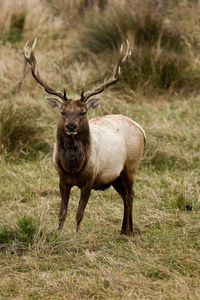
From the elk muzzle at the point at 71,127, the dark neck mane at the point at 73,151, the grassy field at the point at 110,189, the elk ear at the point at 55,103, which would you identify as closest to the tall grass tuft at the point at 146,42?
the grassy field at the point at 110,189

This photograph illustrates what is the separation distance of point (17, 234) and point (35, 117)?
394 cm

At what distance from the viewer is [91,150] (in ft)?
16.5

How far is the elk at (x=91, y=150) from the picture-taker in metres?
4.90

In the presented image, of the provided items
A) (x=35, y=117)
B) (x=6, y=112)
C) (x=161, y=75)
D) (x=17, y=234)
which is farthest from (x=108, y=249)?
(x=161, y=75)

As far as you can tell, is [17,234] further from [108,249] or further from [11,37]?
[11,37]

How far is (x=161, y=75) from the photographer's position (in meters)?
Result: 10.1

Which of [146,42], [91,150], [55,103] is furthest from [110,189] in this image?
[146,42]

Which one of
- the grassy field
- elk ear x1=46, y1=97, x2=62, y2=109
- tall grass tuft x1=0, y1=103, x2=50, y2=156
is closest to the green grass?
the grassy field

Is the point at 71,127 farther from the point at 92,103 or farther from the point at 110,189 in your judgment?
the point at 110,189

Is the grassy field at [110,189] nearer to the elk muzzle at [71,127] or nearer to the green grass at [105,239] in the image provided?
the green grass at [105,239]

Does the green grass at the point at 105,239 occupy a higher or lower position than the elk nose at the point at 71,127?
lower

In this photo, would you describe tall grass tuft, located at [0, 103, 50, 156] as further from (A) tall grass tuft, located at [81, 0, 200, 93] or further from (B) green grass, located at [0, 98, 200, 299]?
(A) tall grass tuft, located at [81, 0, 200, 93]

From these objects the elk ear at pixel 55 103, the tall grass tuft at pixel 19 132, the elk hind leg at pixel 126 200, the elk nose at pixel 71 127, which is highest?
the elk nose at pixel 71 127

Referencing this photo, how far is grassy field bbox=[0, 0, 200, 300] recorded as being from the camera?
4051 millimetres
